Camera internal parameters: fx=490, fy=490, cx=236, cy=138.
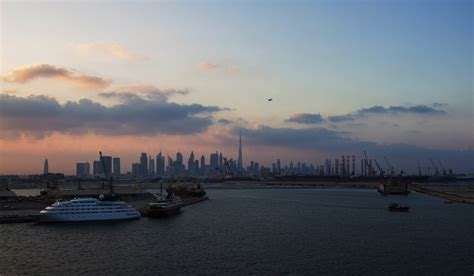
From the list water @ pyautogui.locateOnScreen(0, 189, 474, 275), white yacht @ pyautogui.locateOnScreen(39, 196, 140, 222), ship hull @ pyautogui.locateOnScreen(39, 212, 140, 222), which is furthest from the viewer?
white yacht @ pyautogui.locateOnScreen(39, 196, 140, 222)

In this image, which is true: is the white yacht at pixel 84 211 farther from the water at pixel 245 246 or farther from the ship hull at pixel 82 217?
the water at pixel 245 246

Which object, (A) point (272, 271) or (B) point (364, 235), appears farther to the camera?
(B) point (364, 235)

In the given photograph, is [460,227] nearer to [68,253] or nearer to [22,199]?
[68,253]

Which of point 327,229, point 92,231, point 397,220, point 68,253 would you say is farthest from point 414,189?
point 68,253

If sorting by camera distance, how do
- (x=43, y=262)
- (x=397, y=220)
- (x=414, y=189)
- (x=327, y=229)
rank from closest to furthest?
1. (x=43, y=262)
2. (x=327, y=229)
3. (x=397, y=220)
4. (x=414, y=189)

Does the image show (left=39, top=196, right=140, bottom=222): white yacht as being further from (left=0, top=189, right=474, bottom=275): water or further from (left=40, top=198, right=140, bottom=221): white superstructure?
(left=0, top=189, right=474, bottom=275): water

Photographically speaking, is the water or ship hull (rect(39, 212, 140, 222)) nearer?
the water

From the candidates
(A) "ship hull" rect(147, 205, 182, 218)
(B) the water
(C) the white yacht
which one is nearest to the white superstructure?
(C) the white yacht
